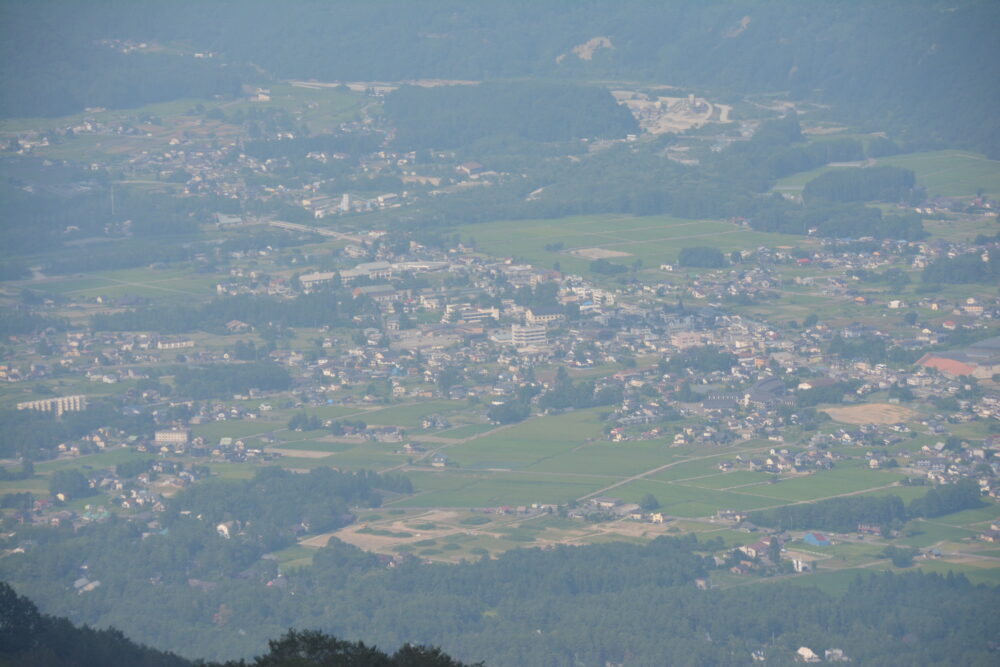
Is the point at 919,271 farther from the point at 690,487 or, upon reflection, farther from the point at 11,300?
the point at 11,300

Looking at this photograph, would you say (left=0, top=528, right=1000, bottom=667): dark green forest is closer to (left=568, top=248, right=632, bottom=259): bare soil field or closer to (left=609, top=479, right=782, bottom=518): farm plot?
(left=609, top=479, right=782, bottom=518): farm plot

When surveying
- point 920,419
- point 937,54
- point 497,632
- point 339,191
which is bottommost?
point 497,632

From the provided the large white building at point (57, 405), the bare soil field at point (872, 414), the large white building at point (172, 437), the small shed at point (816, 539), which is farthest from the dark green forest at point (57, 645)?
the bare soil field at point (872, 414)

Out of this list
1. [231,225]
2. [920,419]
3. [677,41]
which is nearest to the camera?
[920,419]

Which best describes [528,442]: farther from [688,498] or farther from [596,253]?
[596,253]

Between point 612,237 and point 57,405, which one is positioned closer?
point 57,405

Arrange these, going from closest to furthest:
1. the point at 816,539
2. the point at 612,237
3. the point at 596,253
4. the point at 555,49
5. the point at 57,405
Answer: the point at 816,539
the point at 57,405
the point at 596,253
the point at 612,237
the point at 555,49

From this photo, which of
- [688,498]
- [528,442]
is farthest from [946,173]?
[688,498]

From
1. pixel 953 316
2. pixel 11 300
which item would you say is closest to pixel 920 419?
pixel 953 316
